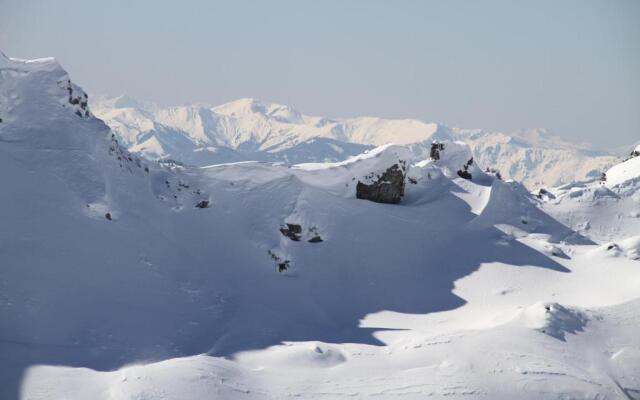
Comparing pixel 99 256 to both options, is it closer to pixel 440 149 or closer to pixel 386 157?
pixel 386 157

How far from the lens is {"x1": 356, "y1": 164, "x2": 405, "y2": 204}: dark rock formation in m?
39.8

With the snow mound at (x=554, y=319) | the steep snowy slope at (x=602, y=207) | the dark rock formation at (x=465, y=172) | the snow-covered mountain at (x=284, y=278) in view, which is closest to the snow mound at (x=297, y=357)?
the snow-covered mountain at (x=284, y=278)

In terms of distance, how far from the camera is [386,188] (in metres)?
40.2

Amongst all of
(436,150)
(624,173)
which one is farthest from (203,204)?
(624,173)

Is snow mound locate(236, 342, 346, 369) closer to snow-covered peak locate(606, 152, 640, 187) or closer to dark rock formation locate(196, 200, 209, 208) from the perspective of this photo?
dark rock formation locate(196, 200, 209, 208)

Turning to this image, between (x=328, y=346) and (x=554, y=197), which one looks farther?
(x=554, y=197)

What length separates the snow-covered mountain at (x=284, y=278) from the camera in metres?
22.0

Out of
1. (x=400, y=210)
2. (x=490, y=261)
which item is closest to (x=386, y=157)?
(x=400, y=210)

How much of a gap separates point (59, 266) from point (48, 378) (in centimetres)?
683

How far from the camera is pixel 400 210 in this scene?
1515 inches

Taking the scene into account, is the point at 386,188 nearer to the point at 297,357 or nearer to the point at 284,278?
the point at 284,278

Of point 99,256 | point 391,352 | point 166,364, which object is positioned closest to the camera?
point 166,364

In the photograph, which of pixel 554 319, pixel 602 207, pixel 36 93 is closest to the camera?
pixel 554 319

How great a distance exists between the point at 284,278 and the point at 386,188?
11.3 metres
